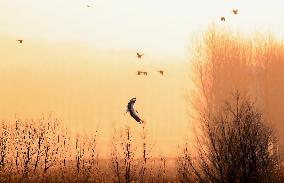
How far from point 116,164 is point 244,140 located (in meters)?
9.18

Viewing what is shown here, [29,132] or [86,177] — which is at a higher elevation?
[29,132]

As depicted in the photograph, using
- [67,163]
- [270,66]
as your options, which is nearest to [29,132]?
[67,163]

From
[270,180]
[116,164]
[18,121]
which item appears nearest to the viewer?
[270,180]

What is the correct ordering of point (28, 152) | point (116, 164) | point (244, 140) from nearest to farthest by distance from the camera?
point (244, 140)
point (116, 164)
point (28, 152)

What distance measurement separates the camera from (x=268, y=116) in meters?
38.2

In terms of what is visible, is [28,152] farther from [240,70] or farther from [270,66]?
[270,66]

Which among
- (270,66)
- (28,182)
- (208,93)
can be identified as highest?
(270,66)

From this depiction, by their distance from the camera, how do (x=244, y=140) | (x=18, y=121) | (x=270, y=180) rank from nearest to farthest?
(x=244, y=140), (x=270, y=180), (x=18, y=121)

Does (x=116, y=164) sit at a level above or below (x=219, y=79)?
below

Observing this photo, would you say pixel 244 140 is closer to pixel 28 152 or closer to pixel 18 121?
pixel 28 152

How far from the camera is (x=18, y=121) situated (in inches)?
1074

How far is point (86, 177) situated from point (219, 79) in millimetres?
17505

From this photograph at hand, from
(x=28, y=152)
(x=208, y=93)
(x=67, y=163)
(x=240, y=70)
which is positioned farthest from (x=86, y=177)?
(x=240, y=70)

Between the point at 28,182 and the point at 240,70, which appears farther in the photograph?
the point at 240,70
